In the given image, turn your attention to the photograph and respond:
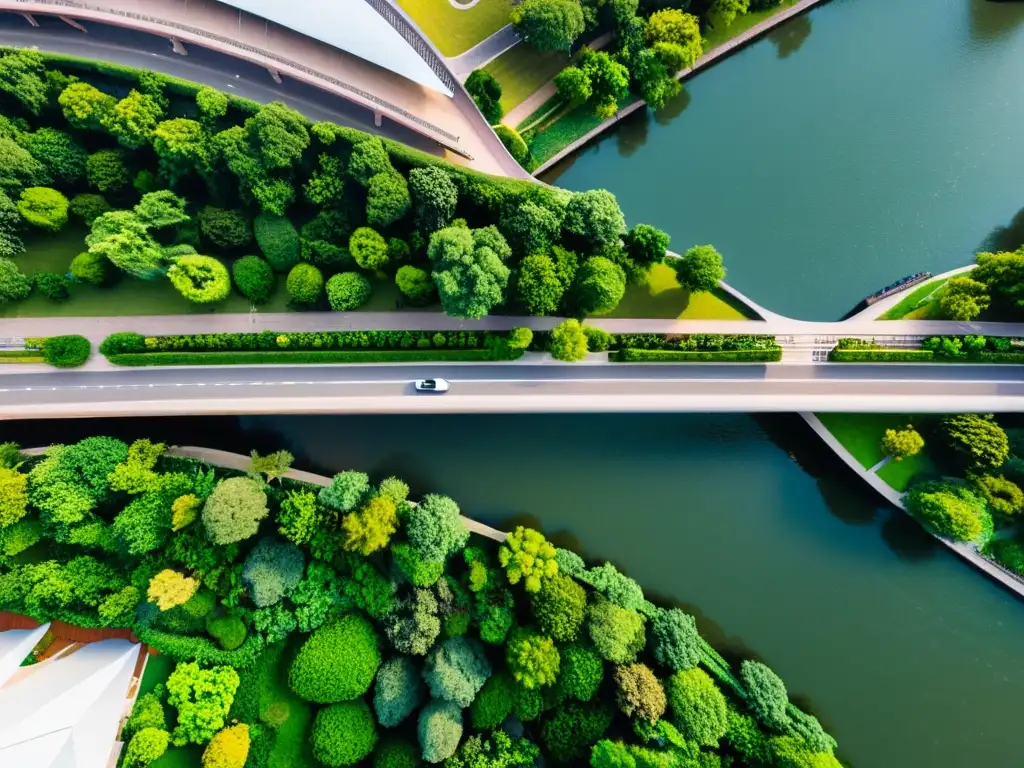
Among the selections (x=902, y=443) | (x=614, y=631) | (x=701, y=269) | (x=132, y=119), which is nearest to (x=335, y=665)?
(x=614, y=631)

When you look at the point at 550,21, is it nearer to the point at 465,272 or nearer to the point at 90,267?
the point at 465,272

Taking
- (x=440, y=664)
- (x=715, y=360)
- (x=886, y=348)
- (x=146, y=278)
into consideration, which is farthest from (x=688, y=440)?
(x=146, y=278)

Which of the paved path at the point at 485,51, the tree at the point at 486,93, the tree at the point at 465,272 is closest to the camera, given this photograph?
the tree at the point at 465,272

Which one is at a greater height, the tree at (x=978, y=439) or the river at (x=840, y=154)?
the river at (x=840, y=154)

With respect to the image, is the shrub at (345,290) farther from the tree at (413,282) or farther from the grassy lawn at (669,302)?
the grassy lawn at (669,302)

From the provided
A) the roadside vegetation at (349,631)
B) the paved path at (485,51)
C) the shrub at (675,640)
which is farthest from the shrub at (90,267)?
the shrub at (675,640)
